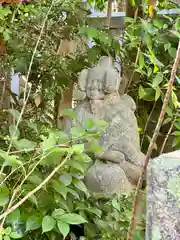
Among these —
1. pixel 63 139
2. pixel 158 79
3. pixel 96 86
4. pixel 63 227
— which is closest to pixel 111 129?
pixel 96 86

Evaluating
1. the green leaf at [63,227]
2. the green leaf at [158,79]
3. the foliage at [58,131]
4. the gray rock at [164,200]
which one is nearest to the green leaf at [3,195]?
the foliage at [58,131]

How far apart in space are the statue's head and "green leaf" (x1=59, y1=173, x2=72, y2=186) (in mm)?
974

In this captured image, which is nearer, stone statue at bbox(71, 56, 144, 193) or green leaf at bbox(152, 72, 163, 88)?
stone statue at bbox(71, 56, 144, 193)

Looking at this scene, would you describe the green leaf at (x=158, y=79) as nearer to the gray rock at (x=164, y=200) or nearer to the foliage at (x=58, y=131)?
the foliage at (x=58, y=131)

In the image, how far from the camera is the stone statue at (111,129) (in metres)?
1.87

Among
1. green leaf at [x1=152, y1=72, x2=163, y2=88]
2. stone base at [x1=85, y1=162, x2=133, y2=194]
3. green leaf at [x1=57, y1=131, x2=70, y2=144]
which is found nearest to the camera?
green leaf at [x1=57, y1=131, x2=70, y2=144]

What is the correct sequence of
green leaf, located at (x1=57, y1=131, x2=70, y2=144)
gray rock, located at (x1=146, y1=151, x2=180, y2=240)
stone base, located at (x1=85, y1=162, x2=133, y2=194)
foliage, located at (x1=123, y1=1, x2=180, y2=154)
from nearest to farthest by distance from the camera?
gray rock, located at (x1=146, y1=151, x2=180, y2=240) → green leaf, located at (x1=57, y1=131, x2=70, y2=144) → stone base, located at (x1=85, y1=162, x2=133, y2=194) → foliage, located at (x1=123, y1=1, x2=180, y2=154)

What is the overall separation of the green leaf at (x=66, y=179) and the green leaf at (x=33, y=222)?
0.29 ft

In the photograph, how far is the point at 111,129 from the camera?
6.57 ft

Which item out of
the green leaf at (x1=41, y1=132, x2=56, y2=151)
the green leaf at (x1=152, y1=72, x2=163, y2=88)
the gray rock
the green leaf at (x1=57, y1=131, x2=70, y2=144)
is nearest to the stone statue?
the green leaf at (x1=152, y1=72, x2=163, y2=88)

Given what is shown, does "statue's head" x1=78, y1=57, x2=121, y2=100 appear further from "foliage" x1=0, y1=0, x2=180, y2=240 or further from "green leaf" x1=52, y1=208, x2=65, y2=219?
"green leaf" x1=52, y1=208, x2=65, y2=219

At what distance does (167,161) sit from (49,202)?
47 cm

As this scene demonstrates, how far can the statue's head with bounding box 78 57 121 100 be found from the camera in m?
2.01

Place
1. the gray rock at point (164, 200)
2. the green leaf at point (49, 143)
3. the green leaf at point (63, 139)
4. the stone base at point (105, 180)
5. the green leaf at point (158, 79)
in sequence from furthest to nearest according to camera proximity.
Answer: the green leaf at point (158, 79)
the stone base at point (105, 180)
the green leaf at point (63, 139)
the green leaf at point (49, 143)
the gray rock at point (164, 200)
